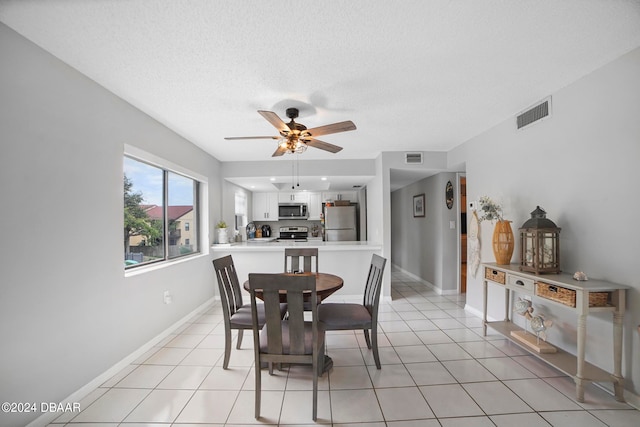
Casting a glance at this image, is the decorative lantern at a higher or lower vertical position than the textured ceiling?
lower

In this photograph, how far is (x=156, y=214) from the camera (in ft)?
10.3

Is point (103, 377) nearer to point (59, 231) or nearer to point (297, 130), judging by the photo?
point (59, 231)

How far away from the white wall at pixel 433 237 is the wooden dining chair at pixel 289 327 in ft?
11.9

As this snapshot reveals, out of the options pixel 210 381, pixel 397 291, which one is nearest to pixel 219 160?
pixel 210 381

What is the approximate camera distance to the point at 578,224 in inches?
86.6

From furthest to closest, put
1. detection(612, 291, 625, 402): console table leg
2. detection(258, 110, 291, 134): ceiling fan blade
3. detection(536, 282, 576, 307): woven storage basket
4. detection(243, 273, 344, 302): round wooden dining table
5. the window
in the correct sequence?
the window, detection(243, 273, 344, 302): round wooden dining table, detection(258, 110, 291, 134): ceiling fan blade, detection(536, 282, 576, 307): woven storage basket, detection(612, 291, 625, 402): console table leg

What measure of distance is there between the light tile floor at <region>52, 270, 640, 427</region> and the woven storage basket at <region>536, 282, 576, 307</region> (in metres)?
0.68

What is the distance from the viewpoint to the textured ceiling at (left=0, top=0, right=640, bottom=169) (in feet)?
4.77

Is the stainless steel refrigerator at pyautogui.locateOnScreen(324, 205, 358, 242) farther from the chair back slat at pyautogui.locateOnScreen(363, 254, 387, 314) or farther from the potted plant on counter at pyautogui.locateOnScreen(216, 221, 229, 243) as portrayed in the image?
the chair back slat at pyautogui.locateOnScreen(363, 254, 387, 314)

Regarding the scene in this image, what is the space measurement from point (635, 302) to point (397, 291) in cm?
327

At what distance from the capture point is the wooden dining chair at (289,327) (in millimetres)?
1687

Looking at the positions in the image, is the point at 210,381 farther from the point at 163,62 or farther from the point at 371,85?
the point at 371,85

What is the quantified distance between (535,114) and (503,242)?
50.8 inches

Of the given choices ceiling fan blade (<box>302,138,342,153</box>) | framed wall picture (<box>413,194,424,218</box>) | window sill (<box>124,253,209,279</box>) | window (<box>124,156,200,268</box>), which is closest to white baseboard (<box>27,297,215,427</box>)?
window sill (<box>124,253,209,279</box>)
